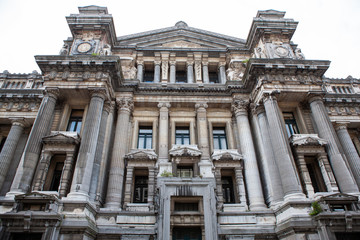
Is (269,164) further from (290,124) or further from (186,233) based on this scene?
(186,233)

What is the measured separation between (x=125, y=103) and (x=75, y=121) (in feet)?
17.2

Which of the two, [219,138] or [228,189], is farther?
[219,138]

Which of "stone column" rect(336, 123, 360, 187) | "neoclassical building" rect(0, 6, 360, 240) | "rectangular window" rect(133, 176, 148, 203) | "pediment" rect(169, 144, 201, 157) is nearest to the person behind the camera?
"neoclassical building" rect(0, 6, 360, 240)

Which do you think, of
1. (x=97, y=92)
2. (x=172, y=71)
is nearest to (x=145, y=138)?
(x=97, y=92)

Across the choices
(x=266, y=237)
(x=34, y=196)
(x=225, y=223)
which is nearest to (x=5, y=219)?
(x=34, y=196)

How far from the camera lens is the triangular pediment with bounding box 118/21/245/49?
101ft

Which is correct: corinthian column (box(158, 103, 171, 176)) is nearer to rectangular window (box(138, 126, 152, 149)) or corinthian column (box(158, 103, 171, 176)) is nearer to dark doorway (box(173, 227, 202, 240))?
rectangular window (box(138, 126, 152, 149))

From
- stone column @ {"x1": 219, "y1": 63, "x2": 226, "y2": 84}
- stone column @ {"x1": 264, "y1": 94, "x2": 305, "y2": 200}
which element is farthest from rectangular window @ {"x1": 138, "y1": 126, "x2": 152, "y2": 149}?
stone column @ {"x1": 264, "y1": 94, "x2": 305, "y2": 200}

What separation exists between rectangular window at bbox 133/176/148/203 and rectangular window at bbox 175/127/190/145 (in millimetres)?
5099

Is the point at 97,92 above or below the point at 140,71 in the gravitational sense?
below

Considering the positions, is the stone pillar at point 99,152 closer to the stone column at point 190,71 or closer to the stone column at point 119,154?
the stone column at point 119,154

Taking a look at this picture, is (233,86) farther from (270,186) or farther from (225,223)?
(225,223)

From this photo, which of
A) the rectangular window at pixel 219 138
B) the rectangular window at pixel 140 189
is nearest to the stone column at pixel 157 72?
the rectangular window at pixel 219 138

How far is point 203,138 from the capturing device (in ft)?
78.0
